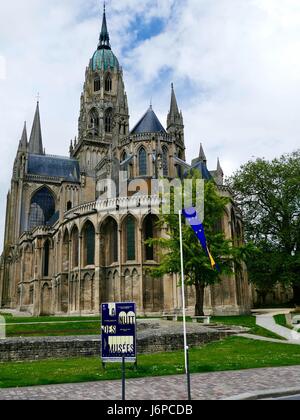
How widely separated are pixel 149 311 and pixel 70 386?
95.2ft

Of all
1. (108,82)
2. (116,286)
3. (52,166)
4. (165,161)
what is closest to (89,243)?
(116,286)

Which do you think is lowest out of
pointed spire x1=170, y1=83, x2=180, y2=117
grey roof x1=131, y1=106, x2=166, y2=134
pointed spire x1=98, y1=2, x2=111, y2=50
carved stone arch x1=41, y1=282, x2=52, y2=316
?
carved stone arch x1=41, y1=282, x2=52, y2=316

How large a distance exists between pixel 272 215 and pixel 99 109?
45.0m

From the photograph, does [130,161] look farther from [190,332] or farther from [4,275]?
[190,332]

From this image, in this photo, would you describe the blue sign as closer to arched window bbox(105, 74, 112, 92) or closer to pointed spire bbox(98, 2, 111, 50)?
arched window bbox(105, 74, 112, 92)

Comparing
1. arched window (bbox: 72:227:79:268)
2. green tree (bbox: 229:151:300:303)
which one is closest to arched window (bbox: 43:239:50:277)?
arched window (bbox: 72:227:79:268)

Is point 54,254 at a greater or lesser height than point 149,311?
greater

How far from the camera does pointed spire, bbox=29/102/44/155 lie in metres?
81.2

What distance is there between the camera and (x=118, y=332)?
10.3m

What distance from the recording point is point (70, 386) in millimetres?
9930

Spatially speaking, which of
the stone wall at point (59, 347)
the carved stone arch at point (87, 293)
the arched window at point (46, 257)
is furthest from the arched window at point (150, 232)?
the stone wall at point (59, 347)

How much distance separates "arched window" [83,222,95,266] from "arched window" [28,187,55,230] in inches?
930
